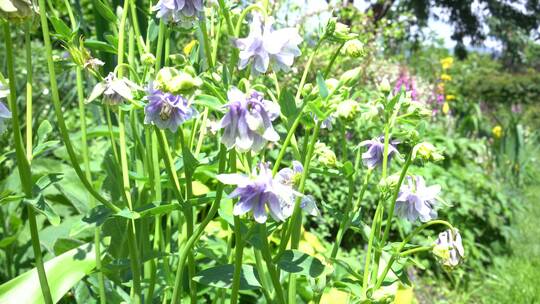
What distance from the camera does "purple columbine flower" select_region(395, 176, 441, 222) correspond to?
2.63 ft

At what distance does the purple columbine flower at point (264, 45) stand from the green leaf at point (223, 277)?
0.88 feet

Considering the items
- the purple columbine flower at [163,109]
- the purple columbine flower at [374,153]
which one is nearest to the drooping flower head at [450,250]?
the purple columbine flower at [374,153]

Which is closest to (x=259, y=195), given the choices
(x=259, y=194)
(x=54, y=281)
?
(x=259, y=194)

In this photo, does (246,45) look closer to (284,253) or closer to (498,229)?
(284,253)

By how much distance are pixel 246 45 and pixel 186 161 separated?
0.54ft

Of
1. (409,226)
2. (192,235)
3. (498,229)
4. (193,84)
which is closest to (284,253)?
(192,235)

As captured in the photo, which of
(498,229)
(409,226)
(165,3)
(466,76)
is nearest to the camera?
(165,3)

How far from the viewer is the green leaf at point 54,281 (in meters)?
0.94

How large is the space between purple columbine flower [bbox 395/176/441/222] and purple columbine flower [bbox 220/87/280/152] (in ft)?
1.02

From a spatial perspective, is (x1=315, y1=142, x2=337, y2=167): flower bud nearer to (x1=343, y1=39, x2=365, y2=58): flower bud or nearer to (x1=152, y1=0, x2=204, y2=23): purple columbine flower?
(x1=343, y1=39, x2=365, y2=58): flower bud

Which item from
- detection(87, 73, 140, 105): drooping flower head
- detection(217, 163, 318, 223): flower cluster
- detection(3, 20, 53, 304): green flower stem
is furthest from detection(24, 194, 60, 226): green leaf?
detection(217, 163, 318, 223): flower cluster

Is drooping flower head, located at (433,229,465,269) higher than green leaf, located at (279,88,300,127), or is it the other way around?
green leaf, located at (279,88,300,127)

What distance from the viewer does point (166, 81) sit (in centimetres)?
56

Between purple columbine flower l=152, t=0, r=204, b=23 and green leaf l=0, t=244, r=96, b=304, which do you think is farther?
green leaf l=0, t=244, r=96, b=304
